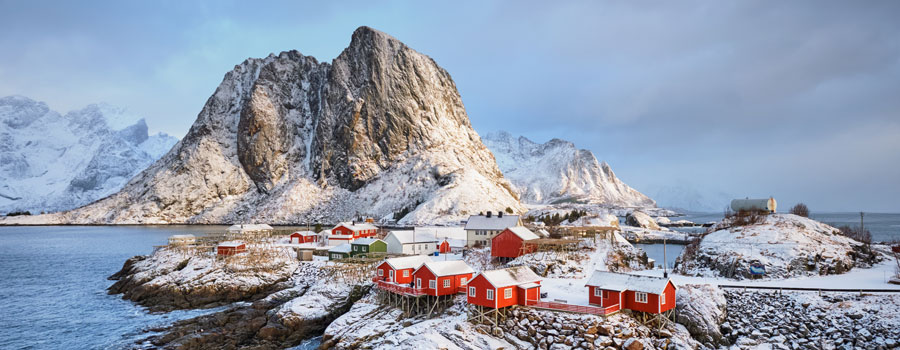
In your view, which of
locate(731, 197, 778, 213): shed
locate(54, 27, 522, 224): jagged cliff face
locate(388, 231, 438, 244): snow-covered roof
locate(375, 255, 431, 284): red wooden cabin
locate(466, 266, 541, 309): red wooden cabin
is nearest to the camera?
locate(466, 266, 541, 309): red wooden cabin

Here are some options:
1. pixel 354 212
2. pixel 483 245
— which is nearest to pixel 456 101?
pixel 354 212

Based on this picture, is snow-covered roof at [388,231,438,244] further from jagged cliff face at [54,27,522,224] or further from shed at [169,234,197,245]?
jagged cliff face at [54,27,522,224]

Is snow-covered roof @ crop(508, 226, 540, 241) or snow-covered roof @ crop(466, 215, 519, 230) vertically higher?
snow-covered roof @ crop(466, 215, 519, 230)

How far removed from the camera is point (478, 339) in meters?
29.8

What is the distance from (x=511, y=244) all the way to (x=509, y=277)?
17.3m

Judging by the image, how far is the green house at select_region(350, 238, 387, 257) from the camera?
5728 centimetres

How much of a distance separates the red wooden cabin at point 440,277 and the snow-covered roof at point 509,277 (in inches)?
207

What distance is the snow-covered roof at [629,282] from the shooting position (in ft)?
98.2

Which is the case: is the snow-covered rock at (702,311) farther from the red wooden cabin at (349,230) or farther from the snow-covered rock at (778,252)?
the red wooden cabin at (349,230)

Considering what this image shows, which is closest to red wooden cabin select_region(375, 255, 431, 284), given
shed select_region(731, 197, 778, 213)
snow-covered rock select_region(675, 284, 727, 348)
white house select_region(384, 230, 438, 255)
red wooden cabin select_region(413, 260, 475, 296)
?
red wooden cabin select_region(413, 260, 475, 296)

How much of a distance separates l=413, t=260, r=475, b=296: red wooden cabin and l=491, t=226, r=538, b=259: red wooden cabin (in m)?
12.0

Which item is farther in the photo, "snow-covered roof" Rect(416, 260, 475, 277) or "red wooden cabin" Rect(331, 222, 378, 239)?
"red wooden cabin" Rect(331, 222, 378, 239)

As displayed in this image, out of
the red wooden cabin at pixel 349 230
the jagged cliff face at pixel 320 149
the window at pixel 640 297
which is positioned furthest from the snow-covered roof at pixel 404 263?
the jagged cliff face at pixel 320 149

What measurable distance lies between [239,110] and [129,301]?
467 ft
